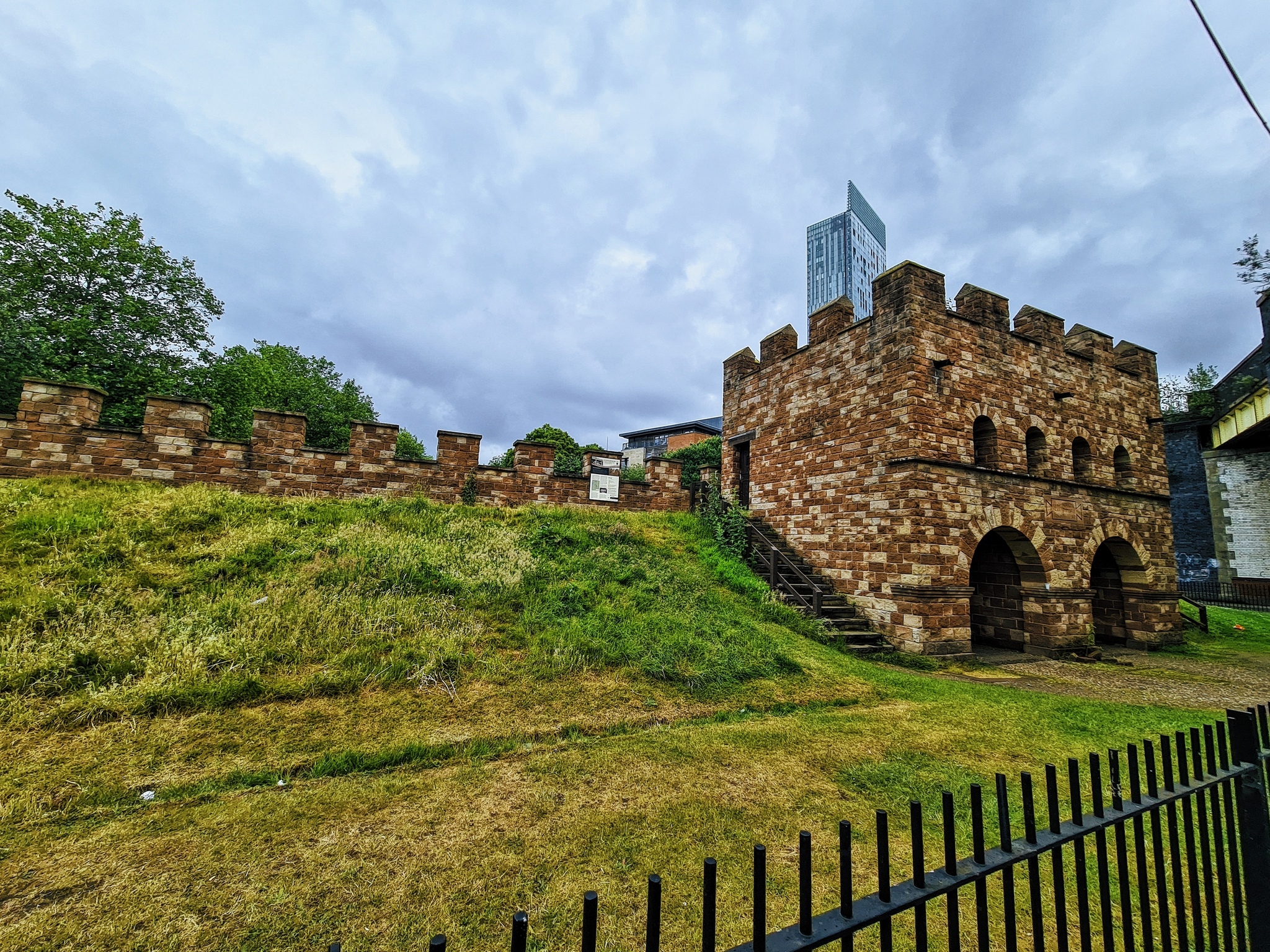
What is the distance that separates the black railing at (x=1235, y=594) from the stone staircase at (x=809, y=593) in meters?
18.0

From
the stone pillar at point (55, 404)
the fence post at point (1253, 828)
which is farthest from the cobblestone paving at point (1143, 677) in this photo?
the stone pillar at point (55, 404)

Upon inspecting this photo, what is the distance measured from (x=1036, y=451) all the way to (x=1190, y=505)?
822 inches

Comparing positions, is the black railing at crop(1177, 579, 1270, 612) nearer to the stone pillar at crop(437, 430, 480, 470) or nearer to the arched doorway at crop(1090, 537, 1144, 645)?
the arched doorway at crop(1090, 537, 1144, 645)

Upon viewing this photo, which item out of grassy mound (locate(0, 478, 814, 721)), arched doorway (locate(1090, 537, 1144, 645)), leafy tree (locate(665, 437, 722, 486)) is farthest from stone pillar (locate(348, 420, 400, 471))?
leafy tree (locate(665, 437, 722, 486))

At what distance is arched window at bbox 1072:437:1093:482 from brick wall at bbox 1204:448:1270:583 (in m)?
15.3

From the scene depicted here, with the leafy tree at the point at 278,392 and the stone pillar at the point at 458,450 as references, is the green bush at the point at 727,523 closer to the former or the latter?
the stone pillar at the point at 458,450

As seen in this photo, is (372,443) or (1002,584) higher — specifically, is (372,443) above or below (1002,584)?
above

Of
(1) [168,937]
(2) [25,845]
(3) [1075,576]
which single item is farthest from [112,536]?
(3) [1075,576]

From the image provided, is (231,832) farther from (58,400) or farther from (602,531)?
(58,400)

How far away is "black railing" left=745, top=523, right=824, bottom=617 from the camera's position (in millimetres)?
10495

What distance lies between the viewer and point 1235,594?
815 inches

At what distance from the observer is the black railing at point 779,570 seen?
10495mm

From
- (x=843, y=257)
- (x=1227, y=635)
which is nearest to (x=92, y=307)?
(x=1227, y=635)

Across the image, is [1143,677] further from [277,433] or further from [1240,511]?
[1240,511]
